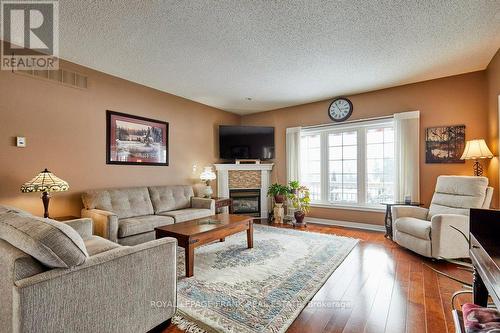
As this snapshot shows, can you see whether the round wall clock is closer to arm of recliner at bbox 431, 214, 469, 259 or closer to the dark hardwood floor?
arm of recliner at bbox 431, 214, 469, 259

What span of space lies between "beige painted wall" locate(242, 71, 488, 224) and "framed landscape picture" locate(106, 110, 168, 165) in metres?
3.30

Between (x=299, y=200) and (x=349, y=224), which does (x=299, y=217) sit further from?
(x=349, y=224)

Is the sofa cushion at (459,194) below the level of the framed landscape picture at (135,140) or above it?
below

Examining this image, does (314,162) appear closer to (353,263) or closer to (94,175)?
(353,263)

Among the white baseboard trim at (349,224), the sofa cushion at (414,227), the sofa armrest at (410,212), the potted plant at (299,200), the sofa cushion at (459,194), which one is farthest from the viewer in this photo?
the potted plant at (299,200)

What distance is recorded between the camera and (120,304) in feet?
4.60

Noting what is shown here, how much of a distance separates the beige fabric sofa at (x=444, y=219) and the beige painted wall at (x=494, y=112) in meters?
0.51

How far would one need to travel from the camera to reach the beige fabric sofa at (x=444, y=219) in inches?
109

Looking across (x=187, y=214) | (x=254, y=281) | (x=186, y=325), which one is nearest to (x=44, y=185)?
(x=187, y=214)

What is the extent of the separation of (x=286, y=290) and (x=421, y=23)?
2984 mm

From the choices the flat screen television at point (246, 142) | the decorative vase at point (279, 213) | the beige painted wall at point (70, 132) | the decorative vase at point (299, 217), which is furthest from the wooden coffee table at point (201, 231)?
the flat screen television at point (246, 142)

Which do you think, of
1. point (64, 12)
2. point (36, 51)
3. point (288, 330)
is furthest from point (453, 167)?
point (36, 51)

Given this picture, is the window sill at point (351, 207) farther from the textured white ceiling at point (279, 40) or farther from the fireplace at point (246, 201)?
the textured white ceiling at point (279, 40)

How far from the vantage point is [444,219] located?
2764mm
